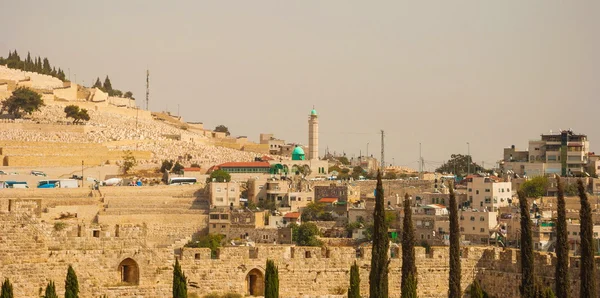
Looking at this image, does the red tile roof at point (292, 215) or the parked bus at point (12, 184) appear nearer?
the red tile roof at point (292, 215)

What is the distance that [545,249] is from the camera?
53875 mm

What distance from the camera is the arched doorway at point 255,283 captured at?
102ft

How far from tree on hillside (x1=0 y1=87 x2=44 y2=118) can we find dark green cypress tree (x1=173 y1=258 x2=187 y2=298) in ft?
240

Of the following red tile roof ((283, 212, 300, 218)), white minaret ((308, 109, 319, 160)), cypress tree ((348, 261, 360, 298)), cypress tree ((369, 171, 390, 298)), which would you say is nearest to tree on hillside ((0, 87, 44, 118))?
white minaret ((308, 109, 319, 160))

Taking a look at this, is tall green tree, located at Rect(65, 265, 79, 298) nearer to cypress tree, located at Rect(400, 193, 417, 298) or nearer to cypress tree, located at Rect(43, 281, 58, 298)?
cypress tree, located at Rect(43, 281, 58, 298)

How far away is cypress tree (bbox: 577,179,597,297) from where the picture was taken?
28969 mm

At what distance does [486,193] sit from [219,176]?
19194mm

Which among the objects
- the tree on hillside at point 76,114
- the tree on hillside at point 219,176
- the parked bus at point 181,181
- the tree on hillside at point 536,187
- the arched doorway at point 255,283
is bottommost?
the arched doorway at point 255,283

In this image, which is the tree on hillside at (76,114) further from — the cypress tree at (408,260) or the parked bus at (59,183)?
the cypress tree at (408,260)

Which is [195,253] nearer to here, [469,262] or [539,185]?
[469,262]

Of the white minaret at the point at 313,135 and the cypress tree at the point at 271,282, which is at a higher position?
the white minaret at the point at 313,135

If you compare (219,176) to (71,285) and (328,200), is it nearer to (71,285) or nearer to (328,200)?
(328,200)

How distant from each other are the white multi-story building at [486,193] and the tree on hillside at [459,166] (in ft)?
71.9

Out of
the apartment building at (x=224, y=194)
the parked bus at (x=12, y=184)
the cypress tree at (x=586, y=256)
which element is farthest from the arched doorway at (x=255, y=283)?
the parked bus at (x=12, y=184)
